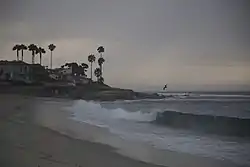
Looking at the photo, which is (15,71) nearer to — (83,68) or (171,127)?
(83,68)

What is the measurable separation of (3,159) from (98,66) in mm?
708

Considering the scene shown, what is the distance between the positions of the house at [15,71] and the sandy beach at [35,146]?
11 centimetres

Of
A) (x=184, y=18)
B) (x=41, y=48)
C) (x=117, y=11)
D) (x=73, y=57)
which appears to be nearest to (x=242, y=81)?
(x=184, y=18)

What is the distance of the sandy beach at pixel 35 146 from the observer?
83.0 inches

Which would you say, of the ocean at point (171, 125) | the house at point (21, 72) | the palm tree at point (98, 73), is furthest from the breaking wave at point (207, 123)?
the house at point (21, 72)

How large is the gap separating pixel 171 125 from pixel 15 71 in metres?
0.90

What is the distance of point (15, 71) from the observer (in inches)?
89.5

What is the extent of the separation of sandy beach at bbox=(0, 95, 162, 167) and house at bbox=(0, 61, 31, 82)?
0.11 metres

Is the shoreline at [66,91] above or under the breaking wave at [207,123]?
above

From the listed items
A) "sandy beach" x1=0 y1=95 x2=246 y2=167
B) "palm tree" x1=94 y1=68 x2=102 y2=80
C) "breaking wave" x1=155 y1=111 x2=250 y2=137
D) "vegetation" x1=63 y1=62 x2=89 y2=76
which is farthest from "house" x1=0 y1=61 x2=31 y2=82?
"breaking wave" x1=155 y1=111 x2=250 y2=137

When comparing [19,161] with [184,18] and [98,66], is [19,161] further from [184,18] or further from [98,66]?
[184,18]

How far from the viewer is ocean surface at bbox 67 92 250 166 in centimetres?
209

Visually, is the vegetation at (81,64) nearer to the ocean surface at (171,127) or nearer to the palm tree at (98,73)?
the palm tree at (98,73)

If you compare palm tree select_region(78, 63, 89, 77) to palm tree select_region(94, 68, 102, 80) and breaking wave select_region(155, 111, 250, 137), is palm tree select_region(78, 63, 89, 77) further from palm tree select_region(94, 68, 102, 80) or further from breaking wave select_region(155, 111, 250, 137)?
breaking wave select_region(155, 111, 250, 137)
